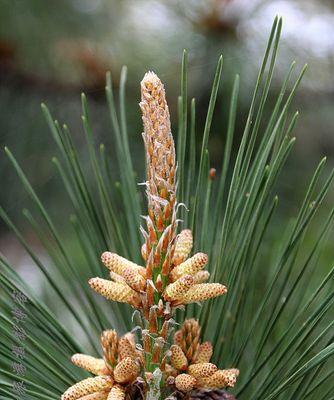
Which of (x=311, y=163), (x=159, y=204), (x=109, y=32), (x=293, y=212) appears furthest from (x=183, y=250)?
(x=109, y=32)

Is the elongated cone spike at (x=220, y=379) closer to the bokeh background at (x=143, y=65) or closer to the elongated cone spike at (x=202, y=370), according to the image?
the elongated cone spike at (x=202, y=370)

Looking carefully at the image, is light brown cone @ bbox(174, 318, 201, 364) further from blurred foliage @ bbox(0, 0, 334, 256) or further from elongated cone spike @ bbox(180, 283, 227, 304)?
blurred foliage @ bbox(0, 0, 334, 256)

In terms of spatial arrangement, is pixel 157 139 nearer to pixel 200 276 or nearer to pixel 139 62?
pixel 200 276

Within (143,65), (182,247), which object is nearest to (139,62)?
(143,65)

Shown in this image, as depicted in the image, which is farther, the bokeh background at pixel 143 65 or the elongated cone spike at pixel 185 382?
the bokeh background at pixel 143 65

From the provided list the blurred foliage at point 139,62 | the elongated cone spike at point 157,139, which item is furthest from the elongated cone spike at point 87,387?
the blurred foliage at point 139,62

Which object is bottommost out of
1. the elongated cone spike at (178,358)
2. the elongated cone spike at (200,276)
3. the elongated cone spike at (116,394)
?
the elongated cone spike at (116,394)

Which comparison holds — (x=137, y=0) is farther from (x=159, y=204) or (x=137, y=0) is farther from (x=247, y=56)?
(x=159, y=204)
